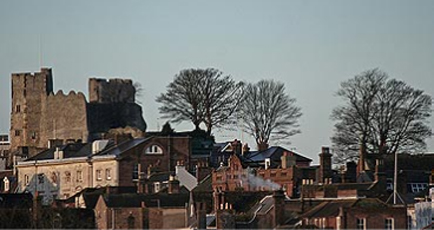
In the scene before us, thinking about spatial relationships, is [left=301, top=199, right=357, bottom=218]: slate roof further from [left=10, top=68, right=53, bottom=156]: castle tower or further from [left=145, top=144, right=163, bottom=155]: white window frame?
[left=10, top=68, right=53, bottom=156]: castle tower

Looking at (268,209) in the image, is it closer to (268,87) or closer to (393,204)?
(393,204)

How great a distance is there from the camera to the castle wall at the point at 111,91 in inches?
5468

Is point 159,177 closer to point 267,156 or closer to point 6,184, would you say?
point 267,156

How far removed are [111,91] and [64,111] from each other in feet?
16.6

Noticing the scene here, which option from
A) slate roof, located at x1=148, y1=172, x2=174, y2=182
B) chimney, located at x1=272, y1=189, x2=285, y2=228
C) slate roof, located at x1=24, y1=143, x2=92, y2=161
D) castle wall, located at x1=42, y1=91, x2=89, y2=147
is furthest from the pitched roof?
castle wall, located at x1=42, y1=91, x2=89, y2=147

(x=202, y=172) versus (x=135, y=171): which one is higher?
(x=135, y=171)

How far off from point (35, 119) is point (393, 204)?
7064 centimetres

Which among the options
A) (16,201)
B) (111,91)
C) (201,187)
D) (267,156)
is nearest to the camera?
(16,201)

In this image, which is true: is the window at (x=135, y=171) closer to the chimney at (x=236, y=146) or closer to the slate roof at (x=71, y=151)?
the chimney at (x=236, y=146)

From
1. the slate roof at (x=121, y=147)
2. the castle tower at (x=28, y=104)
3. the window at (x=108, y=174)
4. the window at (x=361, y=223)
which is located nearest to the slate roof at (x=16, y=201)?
the window at (x=108, y=174)

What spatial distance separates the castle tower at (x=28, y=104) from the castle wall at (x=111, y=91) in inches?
139

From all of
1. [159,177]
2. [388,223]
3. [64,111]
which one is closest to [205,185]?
[159,177]

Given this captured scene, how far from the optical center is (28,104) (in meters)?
142

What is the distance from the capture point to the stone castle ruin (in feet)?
440
